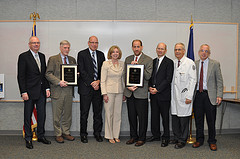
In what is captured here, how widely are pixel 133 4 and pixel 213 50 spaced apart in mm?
2022

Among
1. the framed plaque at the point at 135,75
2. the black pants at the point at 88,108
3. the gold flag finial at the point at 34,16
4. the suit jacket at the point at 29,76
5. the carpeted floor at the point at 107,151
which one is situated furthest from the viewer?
the gold flag finial at the point at 34,16

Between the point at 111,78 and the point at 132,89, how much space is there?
1.36 ft

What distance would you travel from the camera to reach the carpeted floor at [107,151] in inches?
121

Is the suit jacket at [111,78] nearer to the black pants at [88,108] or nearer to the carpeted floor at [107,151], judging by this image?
the black pants at [88,108]

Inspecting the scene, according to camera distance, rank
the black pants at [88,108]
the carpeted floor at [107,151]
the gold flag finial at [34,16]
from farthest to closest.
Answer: the gold flag finial at [34,16] < the black pants at [88,108] < the carpeted floor at [107,151]

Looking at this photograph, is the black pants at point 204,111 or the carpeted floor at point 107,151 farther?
the black pants at point 204,111

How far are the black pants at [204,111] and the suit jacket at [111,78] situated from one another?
4.50 ft

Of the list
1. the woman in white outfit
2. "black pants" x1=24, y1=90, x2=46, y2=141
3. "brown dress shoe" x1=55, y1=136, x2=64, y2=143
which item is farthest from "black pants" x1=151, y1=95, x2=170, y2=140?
"black pants" x1=24, y1=90, x2=46, y2=141

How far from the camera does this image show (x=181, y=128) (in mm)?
3523

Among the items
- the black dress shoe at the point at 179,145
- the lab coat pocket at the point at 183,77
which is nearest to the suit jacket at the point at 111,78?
the lab coat pocket at the point at 183,77

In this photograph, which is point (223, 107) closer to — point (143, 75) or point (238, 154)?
point (238, 154)

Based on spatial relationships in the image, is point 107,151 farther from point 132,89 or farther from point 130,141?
point 132,89

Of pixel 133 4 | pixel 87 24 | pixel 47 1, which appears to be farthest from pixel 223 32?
pixel 47 1

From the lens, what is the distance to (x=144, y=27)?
435 cm
